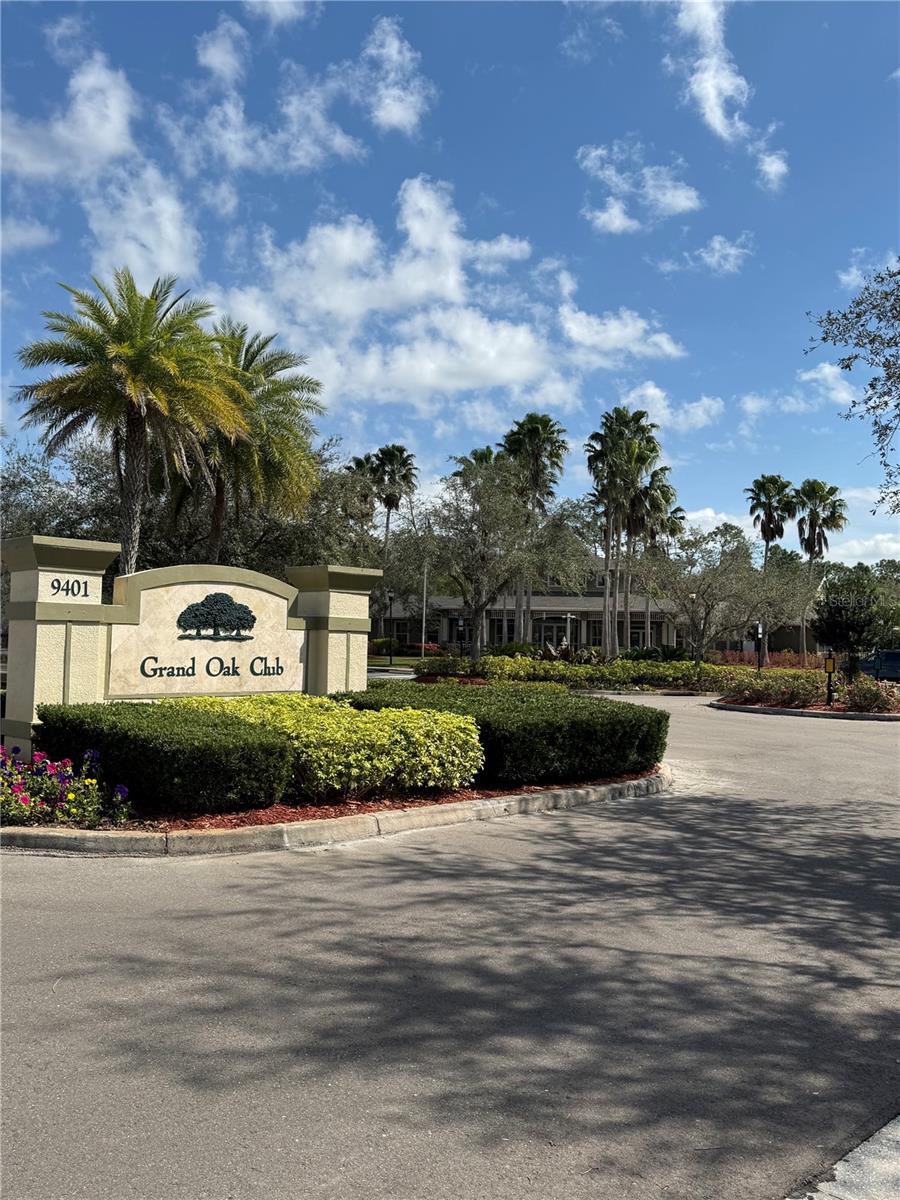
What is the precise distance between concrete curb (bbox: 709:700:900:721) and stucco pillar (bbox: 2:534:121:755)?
1796 cm

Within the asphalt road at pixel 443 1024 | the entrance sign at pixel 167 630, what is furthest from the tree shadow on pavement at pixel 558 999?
the entrance sign at pixel 167 630

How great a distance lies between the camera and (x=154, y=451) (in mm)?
22797

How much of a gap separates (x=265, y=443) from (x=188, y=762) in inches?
723

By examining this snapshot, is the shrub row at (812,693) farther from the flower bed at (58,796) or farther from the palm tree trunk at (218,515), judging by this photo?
the flower bed at (58,796)

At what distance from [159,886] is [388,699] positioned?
5.67 meters

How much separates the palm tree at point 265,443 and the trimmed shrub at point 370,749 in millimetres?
15534

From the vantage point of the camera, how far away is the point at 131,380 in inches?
743

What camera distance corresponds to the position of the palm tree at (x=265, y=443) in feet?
81.2

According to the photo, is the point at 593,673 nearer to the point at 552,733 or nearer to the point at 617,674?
the point at 617,674

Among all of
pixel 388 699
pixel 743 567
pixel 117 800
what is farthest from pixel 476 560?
pixel 117 800

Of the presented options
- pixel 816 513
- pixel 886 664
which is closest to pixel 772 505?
pixel 816 513

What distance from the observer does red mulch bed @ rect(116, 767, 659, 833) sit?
756cm

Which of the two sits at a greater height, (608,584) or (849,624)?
(608,584)

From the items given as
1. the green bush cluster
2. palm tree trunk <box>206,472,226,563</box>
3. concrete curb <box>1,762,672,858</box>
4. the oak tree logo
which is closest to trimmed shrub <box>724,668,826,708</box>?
the green bush cluster
